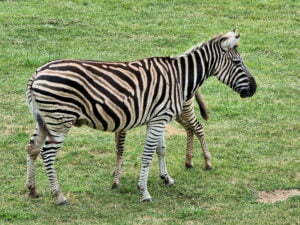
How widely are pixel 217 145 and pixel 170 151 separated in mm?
942

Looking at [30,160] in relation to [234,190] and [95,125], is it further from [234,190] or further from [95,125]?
[234,190]

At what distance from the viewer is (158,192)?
1222cm

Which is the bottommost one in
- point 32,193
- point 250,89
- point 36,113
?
point 32,193

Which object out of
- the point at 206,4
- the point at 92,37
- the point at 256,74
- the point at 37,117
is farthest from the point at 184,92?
the point at 206,4

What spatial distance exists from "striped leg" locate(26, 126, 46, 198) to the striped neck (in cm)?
237

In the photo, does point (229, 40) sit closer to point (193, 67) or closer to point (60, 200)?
point (193, 67)

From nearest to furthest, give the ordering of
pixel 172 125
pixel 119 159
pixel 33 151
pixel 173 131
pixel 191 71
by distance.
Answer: pixel 33 151 → pixel 191 71 → pixel 119 159 → pixel 173 131 → pixel 172 125

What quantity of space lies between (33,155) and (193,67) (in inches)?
114

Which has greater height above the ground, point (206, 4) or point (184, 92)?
point (184, 92)

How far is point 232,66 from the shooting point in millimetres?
12430

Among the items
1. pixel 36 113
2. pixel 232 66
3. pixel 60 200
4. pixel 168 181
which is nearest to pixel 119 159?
pixel 168 181

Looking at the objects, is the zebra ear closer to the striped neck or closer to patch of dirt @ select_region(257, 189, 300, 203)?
the striped neck

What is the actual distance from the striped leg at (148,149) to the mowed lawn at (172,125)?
187 millimetres

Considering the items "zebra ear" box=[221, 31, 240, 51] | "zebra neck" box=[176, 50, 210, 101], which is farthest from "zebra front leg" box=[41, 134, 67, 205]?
"zebra ear" box=[221, 31, 240, 51]
